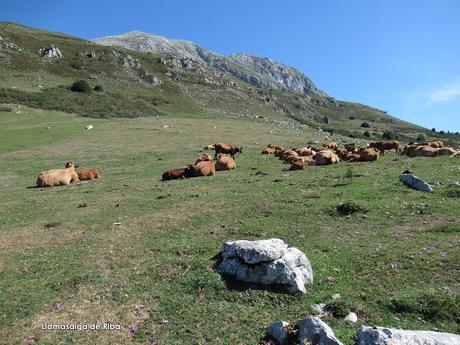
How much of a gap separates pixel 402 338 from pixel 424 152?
2610cm

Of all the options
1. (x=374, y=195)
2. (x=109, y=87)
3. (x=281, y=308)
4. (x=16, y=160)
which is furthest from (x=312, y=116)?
(x=281, y=308)

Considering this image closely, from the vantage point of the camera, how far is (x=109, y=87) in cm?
8512

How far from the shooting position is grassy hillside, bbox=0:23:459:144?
68.6 metres

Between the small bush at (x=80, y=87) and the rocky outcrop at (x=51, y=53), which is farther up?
the rocky outcrop at (x=51, y=53)

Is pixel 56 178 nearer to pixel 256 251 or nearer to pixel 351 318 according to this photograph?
pixel 256 251

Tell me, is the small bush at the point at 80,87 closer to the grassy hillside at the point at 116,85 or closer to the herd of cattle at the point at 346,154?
the grassy hillside at the point at 116,85

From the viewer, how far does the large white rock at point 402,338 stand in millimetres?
6672

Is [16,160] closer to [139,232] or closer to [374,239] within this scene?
[139,232]

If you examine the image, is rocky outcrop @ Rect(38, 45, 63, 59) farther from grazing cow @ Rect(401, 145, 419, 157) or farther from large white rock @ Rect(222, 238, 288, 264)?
large white rock @ Rect(222, 238, 288, 264)

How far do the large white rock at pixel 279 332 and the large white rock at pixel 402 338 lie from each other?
1397 millimetres

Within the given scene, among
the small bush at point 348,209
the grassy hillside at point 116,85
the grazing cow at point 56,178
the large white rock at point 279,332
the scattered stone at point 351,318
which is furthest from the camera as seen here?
the grassy hillside at point 116,85

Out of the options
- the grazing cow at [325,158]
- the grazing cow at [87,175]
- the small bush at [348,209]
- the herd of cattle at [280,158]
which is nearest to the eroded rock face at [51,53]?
the herd of cattle at [280,158]

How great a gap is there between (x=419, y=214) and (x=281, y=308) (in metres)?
7.68

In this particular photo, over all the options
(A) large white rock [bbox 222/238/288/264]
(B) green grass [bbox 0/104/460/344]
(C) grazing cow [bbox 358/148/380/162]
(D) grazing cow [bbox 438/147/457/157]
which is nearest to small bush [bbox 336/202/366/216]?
(B) green grass [bbox 0/104/460/344]
